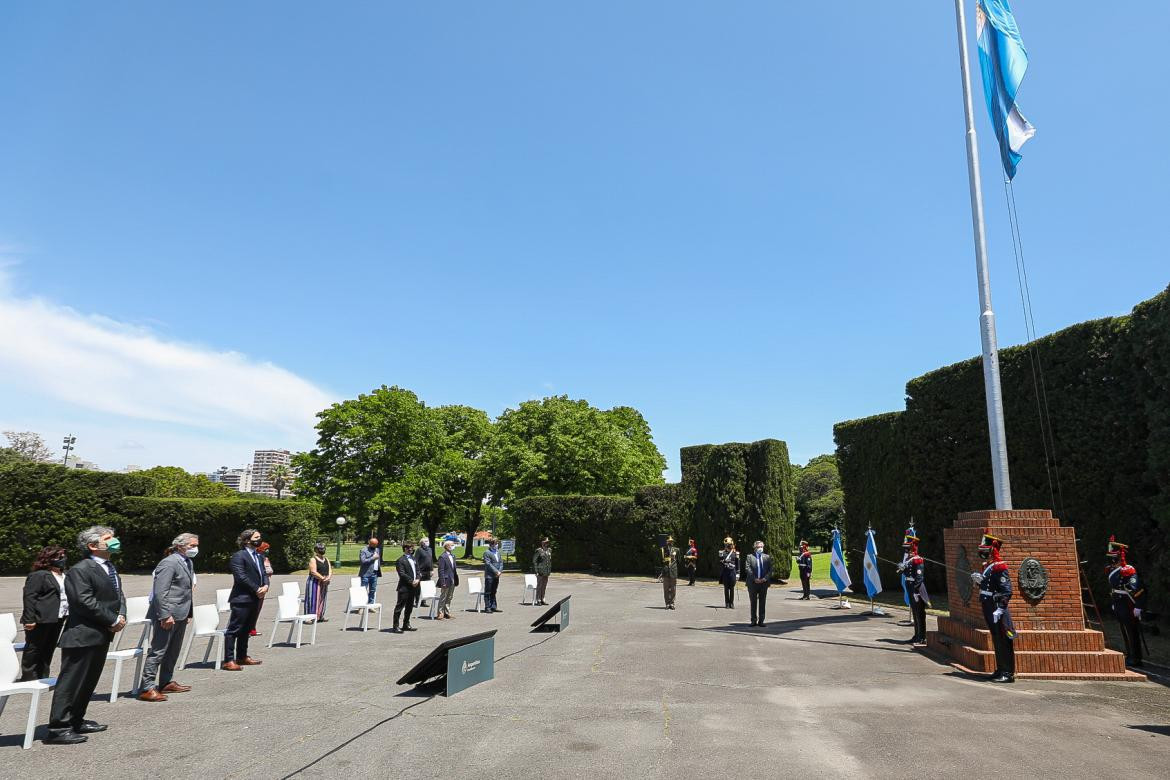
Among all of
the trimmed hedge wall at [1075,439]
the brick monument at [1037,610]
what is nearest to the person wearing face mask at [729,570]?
the trimmed hedge wall at [1075,439]

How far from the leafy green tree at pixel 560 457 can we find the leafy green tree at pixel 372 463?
215 inches

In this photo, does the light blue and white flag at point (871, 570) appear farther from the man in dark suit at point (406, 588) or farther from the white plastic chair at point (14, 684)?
the white plastic chair at point (14, 684)

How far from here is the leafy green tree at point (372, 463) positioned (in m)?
45.1

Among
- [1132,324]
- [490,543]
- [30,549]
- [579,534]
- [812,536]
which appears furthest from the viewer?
[812,536]

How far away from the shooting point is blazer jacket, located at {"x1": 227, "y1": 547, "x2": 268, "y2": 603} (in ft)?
31.1

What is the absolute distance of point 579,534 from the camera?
35344 mm

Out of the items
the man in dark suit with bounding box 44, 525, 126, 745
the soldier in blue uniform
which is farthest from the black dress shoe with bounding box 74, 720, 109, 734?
the soldier in blue uniform

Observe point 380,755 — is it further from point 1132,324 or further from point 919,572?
point 1132,324

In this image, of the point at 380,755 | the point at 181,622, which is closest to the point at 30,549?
the point at 181,622

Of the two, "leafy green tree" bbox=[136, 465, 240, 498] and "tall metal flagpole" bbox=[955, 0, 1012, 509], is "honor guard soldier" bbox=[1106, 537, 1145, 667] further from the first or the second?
"leafy green tree" bbox=[136, 465, 240, 498]

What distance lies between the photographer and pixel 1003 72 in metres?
12.5

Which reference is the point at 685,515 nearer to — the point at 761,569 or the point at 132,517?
the point at 761,569

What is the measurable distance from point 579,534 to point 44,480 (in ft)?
82.6

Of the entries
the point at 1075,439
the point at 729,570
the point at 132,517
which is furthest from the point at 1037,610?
the point at 132,517
